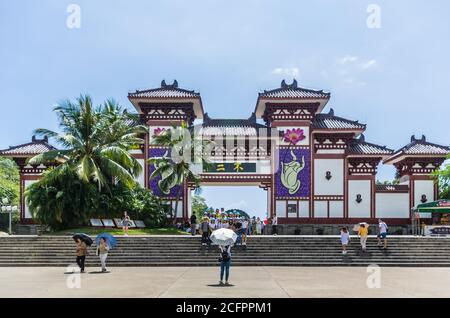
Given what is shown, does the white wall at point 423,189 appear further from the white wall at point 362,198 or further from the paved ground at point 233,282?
the paved ground at point 233,282

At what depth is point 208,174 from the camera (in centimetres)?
3612

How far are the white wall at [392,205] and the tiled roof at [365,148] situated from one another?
299 cm

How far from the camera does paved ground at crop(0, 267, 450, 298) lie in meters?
12.6

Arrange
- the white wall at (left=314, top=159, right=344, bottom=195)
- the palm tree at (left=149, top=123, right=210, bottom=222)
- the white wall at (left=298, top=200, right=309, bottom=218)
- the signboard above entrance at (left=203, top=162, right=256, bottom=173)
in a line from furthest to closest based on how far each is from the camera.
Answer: the white wall at (left=314, top=159, right=344, bottom=195), the white wall at (left=298, top=200, right=309, bottom=218), the signboard above entrance at (left=203, top=162, right=256, bottom=173), the palm tree at (left=149, top=123, right=210, bottom=222)

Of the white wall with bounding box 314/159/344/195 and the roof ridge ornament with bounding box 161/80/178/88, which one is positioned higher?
the roof ridge ornament with bounding box 161/80/178/88

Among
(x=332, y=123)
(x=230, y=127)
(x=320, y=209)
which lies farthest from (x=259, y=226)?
(x=332, y=123)

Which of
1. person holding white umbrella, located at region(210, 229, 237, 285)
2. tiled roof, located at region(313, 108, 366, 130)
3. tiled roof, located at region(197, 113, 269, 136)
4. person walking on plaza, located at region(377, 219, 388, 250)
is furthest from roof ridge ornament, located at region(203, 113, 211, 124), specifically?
person holding white umbrella, located at region(210, 229, 237, 285)

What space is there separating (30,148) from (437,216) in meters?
28.7

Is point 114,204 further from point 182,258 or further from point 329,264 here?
point 329,264

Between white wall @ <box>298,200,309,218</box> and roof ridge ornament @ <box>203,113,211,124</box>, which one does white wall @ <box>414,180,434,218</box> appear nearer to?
white wall @ <box>298,200,309,218</box>

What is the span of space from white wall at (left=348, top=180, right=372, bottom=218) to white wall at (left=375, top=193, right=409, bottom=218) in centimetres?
72

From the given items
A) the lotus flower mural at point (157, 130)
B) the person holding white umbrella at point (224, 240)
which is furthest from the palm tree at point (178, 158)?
the person holding white umbrella at point (224, 240)

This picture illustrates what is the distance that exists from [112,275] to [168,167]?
1640cm

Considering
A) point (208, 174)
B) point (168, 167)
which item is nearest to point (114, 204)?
point (168, 167)
